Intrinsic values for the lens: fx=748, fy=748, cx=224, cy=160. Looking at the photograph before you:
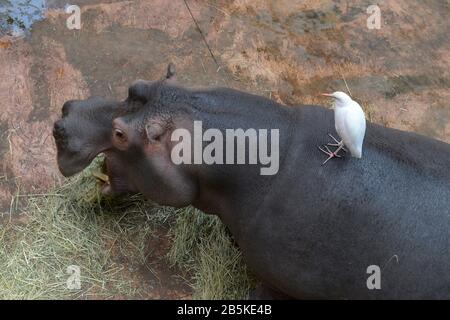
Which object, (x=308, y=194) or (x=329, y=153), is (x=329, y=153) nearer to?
(x=329, y=153)

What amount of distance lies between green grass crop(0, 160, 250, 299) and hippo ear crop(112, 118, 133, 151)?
69 cm

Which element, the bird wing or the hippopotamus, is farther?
the hippopotamus

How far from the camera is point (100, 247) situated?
13.3 ft

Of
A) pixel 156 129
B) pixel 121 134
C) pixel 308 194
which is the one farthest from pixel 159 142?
pixel 308 194

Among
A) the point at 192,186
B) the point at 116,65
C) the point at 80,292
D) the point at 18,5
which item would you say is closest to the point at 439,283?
the point at 192,186

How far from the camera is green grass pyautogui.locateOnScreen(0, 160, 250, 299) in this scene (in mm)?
3920

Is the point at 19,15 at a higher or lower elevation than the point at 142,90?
higher

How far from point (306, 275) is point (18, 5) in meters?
2.83

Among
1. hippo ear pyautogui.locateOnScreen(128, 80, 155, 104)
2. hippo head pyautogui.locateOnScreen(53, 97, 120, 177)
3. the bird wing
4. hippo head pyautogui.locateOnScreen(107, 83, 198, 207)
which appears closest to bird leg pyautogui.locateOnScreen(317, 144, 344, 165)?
the bird wing

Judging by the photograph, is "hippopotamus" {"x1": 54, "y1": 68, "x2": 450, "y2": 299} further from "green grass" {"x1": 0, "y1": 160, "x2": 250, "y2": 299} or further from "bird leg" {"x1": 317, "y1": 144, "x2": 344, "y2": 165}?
"green grass" {"x1": 0, "y1": 160, "x2": 250, "y2": 299}

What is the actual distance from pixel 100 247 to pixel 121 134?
828mm

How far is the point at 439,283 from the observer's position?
342cm

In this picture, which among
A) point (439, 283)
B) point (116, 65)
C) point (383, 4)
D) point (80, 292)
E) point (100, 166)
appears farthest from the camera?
point (383, 4)
